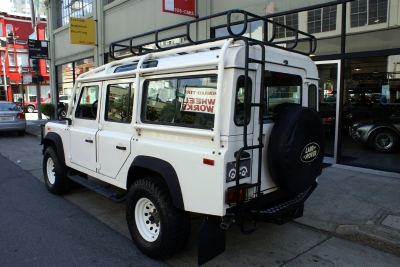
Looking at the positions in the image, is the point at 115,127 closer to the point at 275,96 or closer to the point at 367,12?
the point at 275,96

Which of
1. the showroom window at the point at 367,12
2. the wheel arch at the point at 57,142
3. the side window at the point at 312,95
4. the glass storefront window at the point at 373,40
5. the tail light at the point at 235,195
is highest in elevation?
the showroom window at the point at 367,12

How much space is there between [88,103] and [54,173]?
1.56 metres

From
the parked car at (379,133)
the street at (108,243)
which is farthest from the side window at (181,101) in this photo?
the parked car at (379,133)

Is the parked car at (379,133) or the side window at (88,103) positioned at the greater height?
the side window at (88,103)

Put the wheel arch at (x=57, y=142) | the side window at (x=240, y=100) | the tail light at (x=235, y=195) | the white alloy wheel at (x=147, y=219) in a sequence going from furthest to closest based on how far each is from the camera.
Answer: the wheel arch at (x=57, y=142) < the white alloy wheel at (x=147, y=219) < the side window at (x=240, y=100) < the tail light at (x=235, y=195)

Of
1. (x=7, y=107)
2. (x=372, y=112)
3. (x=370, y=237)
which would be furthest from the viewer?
(x=7, y=107)

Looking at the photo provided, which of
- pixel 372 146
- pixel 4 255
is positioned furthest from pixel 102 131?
pixel 372 146


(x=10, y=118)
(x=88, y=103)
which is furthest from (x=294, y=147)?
(x=10, y=118)

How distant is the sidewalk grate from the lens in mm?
4086

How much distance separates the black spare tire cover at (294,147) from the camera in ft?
10.1

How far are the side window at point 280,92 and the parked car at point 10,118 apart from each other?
497 inches

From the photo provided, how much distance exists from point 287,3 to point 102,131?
5.66m

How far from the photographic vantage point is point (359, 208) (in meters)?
4.75

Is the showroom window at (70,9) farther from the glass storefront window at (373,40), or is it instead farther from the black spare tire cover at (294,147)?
the black spare tire cover at (294,147)
